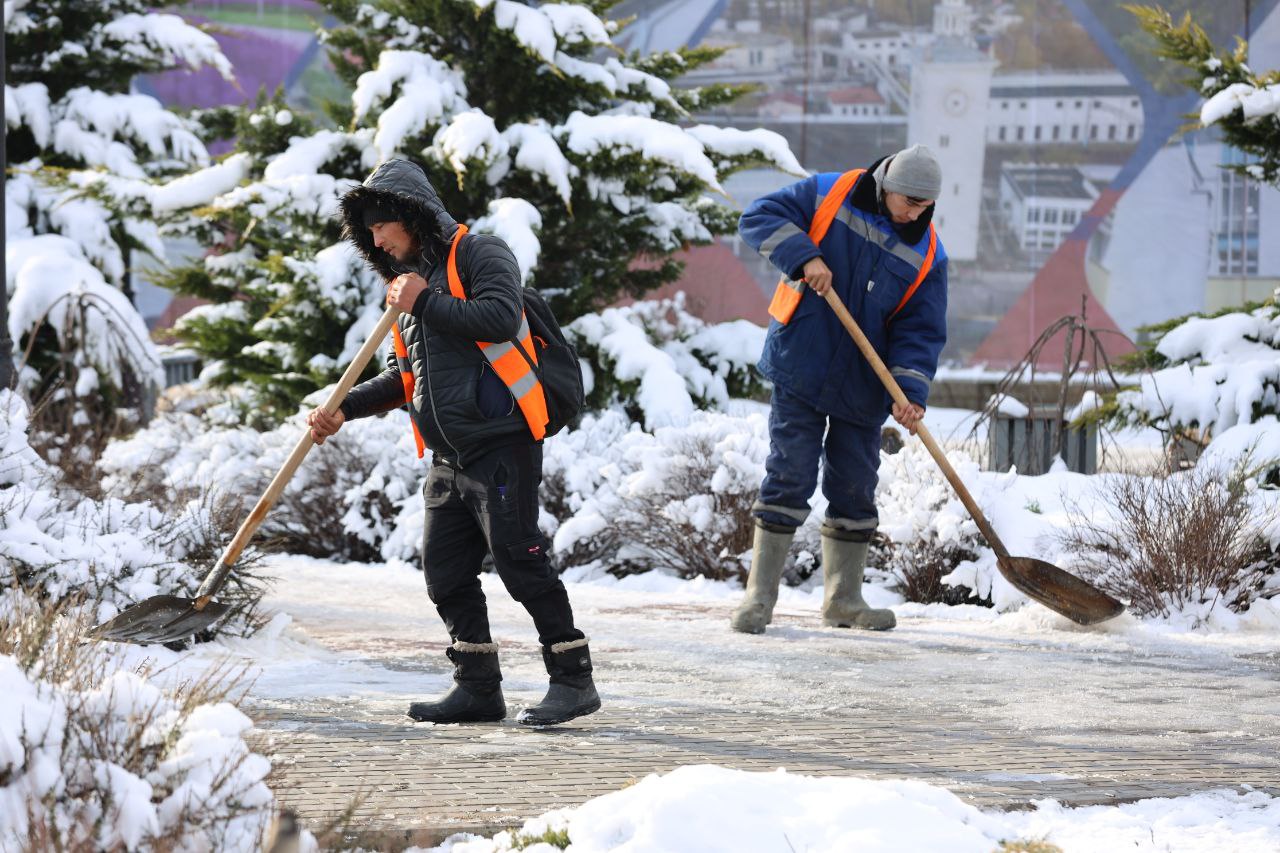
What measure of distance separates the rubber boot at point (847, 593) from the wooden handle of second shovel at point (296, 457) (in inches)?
108

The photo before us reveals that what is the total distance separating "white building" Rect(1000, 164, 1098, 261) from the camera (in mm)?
25500

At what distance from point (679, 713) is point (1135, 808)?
1593 mm

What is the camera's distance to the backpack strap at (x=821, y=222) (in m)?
6.98

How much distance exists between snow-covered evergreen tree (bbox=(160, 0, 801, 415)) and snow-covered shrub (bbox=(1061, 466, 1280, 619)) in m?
4.34

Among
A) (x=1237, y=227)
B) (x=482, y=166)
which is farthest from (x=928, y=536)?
(x=1237, y=227)

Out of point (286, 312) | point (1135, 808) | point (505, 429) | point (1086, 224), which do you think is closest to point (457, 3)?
point (286, 312)

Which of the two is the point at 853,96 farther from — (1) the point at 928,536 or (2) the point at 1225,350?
(1) the point at 928,536

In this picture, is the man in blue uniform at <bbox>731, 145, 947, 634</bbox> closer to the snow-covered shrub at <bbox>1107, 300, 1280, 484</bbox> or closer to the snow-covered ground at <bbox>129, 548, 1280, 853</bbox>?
the snow-covered ground at <bbox>129, 548, 1280, 853</bbox>

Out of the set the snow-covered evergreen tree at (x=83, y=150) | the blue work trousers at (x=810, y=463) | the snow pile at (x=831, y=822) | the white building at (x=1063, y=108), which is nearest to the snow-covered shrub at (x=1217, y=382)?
the blue work trousers at (x=810, y=463)

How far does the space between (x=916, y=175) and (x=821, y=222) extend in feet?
1.64

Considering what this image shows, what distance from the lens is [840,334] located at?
22.9 feet

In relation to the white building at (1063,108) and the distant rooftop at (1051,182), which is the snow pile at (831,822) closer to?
the distant rooftop at (1051,182)

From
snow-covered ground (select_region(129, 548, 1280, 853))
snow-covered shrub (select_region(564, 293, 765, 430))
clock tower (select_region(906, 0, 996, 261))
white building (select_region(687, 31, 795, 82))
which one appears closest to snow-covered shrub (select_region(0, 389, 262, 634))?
snow-covered ground (select_region(129, 548, 1280, 853))

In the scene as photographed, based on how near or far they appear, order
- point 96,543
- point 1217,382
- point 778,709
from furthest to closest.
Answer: point 1217,382 → point 96,543 → point 778,709
